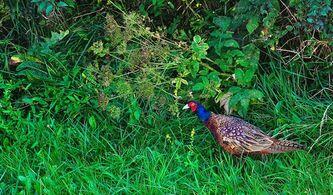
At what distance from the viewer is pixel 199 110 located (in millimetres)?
4766

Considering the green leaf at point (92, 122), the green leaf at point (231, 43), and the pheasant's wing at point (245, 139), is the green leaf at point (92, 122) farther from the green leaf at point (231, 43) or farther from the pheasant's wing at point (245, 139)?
the green leaf at point (231, 43)

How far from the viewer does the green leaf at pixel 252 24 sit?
4.88 m

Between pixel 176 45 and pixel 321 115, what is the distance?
3.66ft

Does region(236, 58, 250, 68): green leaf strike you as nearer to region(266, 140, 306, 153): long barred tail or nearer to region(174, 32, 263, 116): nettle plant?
region(174, 32, 263, 116): nettle plant

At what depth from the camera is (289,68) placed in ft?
17.5

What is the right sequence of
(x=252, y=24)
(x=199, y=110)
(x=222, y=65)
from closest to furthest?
(x=199, y=110) < (x=252, y=24) < (x=222, y=65)

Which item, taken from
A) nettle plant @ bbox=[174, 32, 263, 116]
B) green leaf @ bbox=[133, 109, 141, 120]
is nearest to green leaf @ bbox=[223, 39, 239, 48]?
nettle plant @ bbox=[174, 32, 263, 116]

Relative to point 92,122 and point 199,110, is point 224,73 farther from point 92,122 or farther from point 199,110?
point 92,122

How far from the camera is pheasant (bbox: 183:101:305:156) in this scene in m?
4.52

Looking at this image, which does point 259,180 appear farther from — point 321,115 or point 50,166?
point 50,166

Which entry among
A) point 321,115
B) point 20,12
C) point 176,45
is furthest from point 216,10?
point 20,12

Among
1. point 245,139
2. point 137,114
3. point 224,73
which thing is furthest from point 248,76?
point 137,114

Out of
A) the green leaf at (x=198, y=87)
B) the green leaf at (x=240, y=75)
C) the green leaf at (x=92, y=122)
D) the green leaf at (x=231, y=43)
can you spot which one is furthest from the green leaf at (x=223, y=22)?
the green leaf at (x=92, y=122)

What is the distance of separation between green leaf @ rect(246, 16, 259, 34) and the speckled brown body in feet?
2.25
